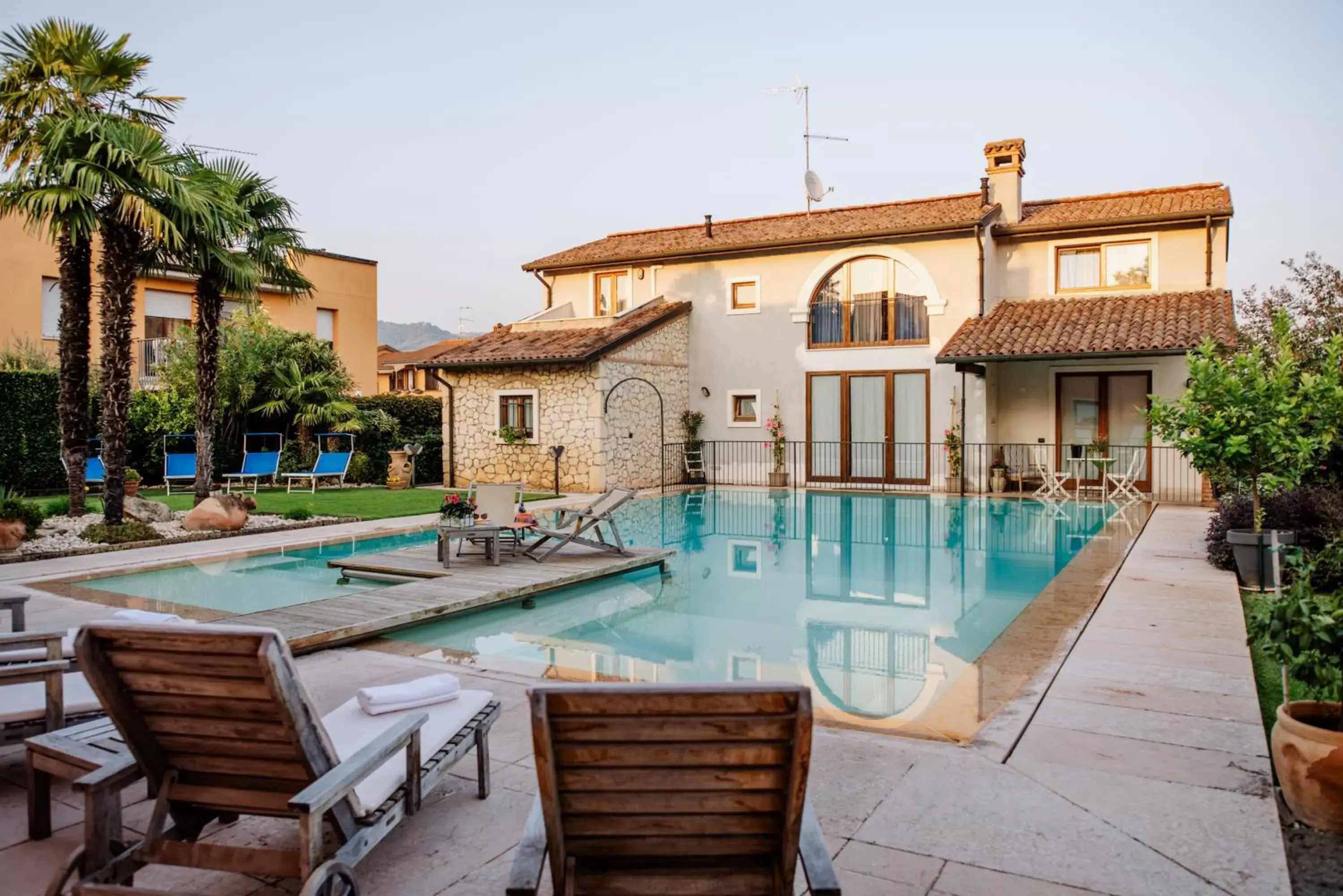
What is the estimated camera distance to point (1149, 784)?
3355 mm

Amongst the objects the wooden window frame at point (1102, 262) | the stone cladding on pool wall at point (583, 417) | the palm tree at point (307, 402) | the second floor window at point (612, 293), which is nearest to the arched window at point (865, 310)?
the wooden window frame at point (1102, 262)

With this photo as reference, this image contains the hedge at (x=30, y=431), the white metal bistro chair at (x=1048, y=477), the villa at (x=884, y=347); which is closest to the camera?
the hedge at (x=30, y=431)

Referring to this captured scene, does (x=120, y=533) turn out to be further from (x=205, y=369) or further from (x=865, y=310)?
(x=865, y=310)

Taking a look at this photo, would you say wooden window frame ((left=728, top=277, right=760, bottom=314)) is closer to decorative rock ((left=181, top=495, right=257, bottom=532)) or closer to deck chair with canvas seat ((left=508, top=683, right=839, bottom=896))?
decorative rock ((left=181, top=495, right=257, bottom=532))

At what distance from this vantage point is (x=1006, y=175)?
59.7 ft

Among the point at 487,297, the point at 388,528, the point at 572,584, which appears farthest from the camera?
the point at 487,297

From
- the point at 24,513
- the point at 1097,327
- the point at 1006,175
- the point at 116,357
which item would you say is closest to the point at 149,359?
the point at 116,357

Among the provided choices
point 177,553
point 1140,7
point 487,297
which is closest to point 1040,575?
point 177,553

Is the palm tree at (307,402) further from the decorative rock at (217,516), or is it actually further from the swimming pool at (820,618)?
the swimming pool at (820,618)

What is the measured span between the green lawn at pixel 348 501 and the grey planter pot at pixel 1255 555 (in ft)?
34.6

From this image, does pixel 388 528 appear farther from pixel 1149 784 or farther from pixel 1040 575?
pixel 1149 784

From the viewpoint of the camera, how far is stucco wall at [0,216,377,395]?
20188 millimetres

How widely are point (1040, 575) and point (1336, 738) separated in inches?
245

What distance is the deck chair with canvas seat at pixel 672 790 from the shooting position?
1.80m
